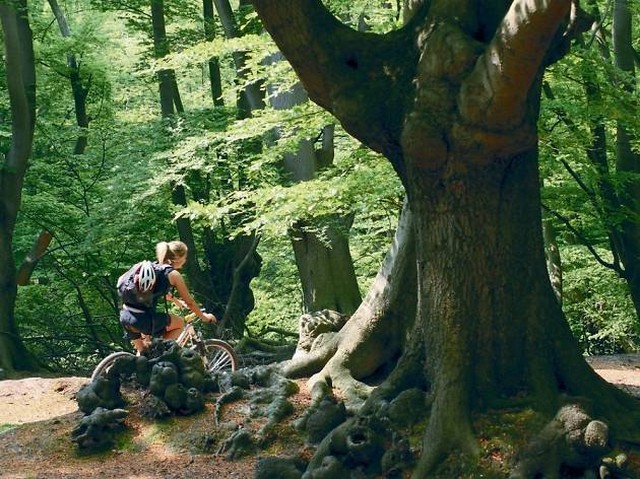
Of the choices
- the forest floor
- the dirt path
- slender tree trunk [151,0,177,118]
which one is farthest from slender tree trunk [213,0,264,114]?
the forest floor

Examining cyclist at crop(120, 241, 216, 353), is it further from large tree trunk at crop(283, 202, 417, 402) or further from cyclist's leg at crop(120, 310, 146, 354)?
large tree trunk at crop(283, 202, 417, 402)

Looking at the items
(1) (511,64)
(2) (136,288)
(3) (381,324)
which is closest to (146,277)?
(2) (136,288)

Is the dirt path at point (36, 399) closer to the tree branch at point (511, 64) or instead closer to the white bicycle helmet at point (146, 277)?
the white bicycle helmet at point (146, 277)

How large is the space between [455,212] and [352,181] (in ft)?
12.2

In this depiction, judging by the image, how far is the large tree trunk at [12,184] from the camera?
14.6m

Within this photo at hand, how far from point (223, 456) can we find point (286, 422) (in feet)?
2.08

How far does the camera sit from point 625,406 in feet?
22.1

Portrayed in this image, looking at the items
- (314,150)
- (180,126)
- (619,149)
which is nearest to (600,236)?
(619,149)

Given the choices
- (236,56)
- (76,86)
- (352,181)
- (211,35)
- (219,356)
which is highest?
(211,35)

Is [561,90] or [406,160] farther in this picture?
[561,90]

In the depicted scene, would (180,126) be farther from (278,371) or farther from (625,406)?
(625,406)

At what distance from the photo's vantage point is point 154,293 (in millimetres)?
8375

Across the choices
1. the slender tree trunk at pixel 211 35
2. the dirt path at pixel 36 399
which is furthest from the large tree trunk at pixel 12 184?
the dirt path at pixel 36 399

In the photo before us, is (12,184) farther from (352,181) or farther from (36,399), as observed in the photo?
(352,181)
